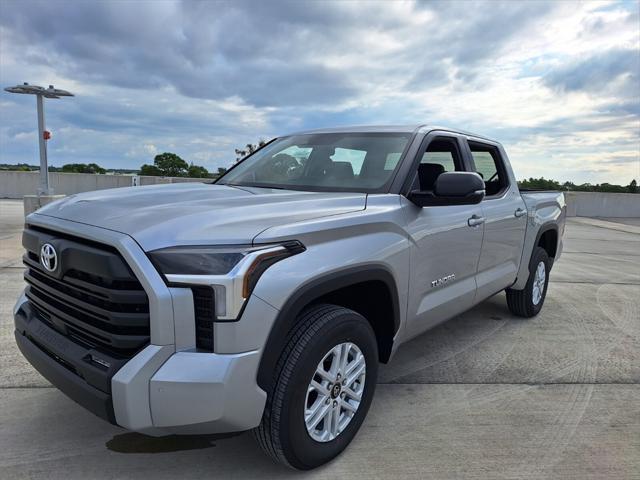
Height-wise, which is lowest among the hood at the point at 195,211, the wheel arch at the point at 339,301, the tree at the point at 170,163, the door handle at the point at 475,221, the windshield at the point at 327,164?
the wheel arch at the point at 339,301

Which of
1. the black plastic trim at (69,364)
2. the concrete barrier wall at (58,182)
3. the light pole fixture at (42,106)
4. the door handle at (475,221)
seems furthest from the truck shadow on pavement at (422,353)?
the concrete barrier wall at (58,182)

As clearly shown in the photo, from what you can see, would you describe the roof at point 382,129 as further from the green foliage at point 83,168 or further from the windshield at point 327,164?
the green foliage at point 83,168

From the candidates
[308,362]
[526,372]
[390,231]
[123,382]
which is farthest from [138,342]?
[526,372]

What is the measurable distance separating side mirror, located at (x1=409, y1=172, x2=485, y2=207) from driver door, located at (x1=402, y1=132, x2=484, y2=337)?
72 mm

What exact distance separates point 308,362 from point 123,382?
78 centimetres

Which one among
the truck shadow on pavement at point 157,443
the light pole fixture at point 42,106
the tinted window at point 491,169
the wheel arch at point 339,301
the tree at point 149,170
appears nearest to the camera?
the wheel arch at point 339,301

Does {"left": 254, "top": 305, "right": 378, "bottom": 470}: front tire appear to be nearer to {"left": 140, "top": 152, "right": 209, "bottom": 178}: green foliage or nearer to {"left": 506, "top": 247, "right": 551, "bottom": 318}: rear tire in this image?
{"left": 506, "top": 247, "right": 551, "bottom": 318}: rear tire

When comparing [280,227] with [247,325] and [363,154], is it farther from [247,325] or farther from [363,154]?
[363,154]

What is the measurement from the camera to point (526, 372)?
3791 mm

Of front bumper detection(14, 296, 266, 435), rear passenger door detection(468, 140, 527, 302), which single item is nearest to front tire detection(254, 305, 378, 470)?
front bumper detection(14, 296, 266, 435)

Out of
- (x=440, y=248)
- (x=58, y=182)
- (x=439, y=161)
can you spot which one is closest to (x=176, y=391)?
(x=440, y=248)

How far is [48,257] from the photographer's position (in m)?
2.25

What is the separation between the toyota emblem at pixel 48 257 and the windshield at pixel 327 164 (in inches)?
57.7

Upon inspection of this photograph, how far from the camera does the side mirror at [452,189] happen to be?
2844mm
